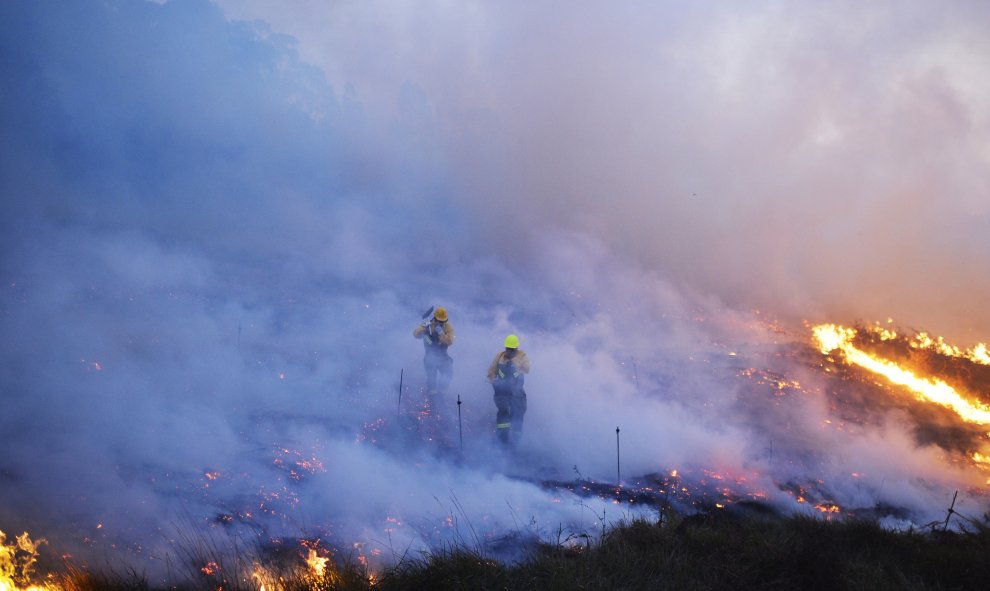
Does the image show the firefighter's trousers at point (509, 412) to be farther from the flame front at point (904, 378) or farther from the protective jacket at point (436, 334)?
the flame front at point (904, 378)

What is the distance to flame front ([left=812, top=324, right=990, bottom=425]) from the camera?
29.1ft

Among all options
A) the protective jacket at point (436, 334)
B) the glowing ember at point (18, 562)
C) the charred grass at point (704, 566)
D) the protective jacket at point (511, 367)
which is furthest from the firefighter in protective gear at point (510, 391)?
the glowing ember at point (18, 562)

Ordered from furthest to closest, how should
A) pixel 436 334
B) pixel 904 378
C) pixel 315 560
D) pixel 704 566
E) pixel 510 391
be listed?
1. pixel 904 378
2. pixel 436 334
3. pixel 510 391
4. pixel 315 560
5. pixel 704 566

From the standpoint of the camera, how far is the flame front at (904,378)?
8.88 metres

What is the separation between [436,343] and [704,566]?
17.1 ft

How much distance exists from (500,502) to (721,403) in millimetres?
5084

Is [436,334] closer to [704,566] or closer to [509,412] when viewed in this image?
[509,412]

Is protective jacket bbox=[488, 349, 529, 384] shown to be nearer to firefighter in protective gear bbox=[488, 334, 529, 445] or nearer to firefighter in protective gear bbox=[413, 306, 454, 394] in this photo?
firefighter in protective gear bbox=[488, 334, 529, 445]

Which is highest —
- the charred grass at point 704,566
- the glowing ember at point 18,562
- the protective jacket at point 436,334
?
the protective jacket at point 436,334

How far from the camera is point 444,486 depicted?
5.50 meters

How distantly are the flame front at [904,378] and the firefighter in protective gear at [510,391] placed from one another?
7472 millimetres

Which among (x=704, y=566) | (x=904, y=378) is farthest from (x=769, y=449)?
(x=904, y=378)

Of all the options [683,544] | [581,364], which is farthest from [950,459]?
[683,544]

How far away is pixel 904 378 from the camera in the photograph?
10312 millimetres
